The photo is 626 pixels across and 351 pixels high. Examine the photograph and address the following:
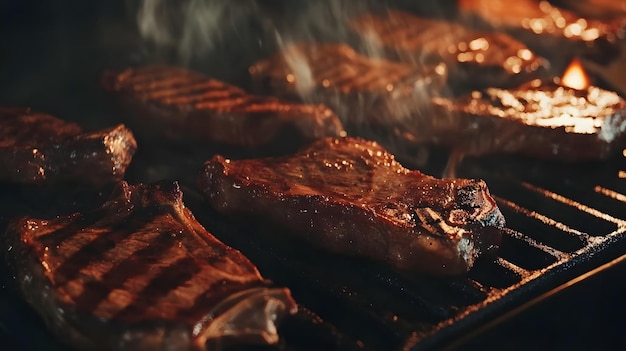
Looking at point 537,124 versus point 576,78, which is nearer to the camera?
point 537,124

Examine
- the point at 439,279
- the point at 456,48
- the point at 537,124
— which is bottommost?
the point at 439,279

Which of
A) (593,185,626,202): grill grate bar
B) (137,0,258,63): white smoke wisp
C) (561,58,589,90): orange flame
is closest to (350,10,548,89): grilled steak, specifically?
(561,58,589,90): orange flame

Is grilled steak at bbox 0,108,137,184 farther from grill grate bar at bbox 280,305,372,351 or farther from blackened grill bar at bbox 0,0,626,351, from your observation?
grill grate bar at bbox 280,305,372,351

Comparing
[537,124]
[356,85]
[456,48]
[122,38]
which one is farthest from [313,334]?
[456,48]

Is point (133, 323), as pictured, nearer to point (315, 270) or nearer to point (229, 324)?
point (229, 324)

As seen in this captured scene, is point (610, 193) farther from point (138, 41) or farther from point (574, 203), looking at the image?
point (138, 41)

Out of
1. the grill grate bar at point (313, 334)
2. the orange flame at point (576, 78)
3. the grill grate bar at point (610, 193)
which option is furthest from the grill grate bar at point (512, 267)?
the orange flame at point (576, 78)

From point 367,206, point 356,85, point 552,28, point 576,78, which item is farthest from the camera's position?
point 552,28
